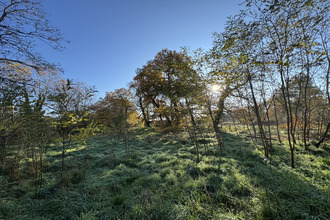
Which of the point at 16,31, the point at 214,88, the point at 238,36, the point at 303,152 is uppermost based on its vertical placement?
the point at 16,31

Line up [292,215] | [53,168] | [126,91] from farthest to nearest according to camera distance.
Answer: [126,91], [53,168], [292,215]

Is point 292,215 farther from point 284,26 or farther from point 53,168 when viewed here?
point 53,168

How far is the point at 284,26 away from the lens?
3.46m

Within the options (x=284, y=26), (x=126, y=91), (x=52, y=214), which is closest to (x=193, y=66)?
(x=284, y=26)

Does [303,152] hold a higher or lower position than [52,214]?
lower

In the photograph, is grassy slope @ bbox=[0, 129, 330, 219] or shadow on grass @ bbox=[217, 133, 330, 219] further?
grassy slope @ bbox=[0, 129, 330, 219]

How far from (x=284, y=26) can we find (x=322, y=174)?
13.6 feet

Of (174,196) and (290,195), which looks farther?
(174,196)

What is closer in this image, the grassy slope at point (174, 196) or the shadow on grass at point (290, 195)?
the shadow on grass at point (290, 195)

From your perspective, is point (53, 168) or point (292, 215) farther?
point (53, 168)

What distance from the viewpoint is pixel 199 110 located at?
20.0 ft

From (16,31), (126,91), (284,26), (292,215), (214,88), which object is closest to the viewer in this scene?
(292,215)

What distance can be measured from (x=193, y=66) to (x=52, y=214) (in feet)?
19.0

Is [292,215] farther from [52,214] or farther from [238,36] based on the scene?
[52,214]
